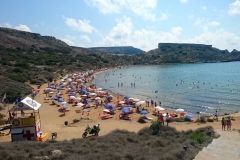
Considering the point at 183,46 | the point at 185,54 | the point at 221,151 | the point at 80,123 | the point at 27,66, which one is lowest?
the point at 80,123

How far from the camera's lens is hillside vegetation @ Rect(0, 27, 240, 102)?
1944 inches

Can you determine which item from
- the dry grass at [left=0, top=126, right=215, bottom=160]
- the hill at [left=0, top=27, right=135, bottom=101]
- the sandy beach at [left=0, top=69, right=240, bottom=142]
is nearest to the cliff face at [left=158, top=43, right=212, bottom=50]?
the hill at [left=0, top=27, right=135, bottom=101]

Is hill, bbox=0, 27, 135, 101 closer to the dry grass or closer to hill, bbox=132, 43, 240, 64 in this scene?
the dry grass

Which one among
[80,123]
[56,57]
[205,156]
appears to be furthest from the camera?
[56,57]

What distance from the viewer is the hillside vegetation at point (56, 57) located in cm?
4938

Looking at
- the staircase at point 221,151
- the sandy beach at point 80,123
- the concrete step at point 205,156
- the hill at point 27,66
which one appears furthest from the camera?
the hill at point 27,66

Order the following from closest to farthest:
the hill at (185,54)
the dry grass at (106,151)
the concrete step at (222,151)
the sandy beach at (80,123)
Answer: the dry grass at (106,151)
the concrete step at (222,151)
the sandy beach at (80,123)
the hill at (185,54)

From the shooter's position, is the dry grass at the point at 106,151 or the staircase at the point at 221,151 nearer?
the dry grass at the point at 106,151

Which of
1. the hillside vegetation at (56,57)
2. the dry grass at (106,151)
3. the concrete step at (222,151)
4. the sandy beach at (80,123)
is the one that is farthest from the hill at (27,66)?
the concrete step at (222,151)

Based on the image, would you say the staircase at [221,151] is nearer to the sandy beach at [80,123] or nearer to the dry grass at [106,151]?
the dry grass at [106,151]

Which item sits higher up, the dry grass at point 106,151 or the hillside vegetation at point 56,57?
the hillside vegetation at point 56,57

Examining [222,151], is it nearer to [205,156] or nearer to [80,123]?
[205,156]

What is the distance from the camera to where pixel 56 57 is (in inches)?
3258

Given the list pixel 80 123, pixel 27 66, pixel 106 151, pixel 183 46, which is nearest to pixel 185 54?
→ pixel 183 46
